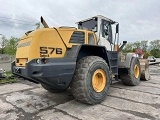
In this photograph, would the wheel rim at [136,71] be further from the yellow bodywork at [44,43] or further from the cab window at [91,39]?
the yellow bodywork at [44,43]

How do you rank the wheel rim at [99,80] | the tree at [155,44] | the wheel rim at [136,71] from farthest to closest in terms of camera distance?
the tree at [155,44] → the wheel rim at [136,71] → the wheel rim at [99,80]

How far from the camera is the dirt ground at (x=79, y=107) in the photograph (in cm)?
365

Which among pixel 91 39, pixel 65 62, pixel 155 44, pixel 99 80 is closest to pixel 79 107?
pixel 99 80

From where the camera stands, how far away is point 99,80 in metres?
4.71

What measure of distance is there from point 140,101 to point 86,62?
5.95 feet

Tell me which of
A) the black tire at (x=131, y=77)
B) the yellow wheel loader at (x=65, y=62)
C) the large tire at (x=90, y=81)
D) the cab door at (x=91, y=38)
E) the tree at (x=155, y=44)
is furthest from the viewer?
the tree at (x=155, y=44)

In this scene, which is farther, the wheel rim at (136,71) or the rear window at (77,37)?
the wheel rim at (136,71)

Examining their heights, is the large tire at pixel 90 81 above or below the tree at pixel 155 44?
below

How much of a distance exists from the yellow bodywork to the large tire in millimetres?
595

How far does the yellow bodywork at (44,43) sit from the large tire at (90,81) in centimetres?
59

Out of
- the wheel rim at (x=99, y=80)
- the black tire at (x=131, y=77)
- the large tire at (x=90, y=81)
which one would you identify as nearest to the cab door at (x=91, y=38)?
the large tire at (x=90, y=81)

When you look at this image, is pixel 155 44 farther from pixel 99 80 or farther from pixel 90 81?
pixel 90 81

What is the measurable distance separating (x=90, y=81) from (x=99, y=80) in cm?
62

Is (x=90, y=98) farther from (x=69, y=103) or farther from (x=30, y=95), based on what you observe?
(x=30, y=95)
